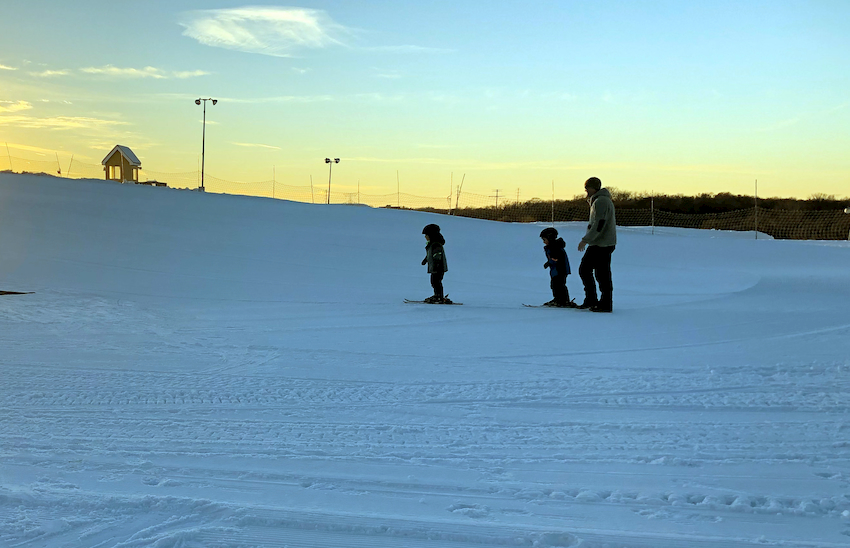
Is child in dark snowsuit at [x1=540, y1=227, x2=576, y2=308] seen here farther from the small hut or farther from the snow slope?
the small hut

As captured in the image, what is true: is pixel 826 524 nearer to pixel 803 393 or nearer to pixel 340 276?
pixel 803 393

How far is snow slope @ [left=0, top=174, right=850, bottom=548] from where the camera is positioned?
289 centimetres

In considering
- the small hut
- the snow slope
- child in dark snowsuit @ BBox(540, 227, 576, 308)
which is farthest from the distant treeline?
the snow slope

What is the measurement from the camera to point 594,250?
10.0m

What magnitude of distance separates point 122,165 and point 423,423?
3742 cm

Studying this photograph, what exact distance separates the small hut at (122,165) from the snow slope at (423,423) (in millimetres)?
27908

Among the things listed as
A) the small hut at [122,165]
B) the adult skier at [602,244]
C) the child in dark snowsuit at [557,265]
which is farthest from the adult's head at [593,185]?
the small hut at [122,165]

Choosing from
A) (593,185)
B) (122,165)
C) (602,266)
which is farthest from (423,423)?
(122,165)

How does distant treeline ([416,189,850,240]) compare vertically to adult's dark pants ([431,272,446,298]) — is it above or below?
above

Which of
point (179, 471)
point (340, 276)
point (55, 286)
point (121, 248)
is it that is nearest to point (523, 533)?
point (179, 471)

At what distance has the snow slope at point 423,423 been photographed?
9.48ft

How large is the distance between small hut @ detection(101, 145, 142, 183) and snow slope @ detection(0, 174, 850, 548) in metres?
27.9

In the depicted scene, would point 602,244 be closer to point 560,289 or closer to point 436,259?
point 560,289

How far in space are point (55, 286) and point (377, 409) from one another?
11.2 m
